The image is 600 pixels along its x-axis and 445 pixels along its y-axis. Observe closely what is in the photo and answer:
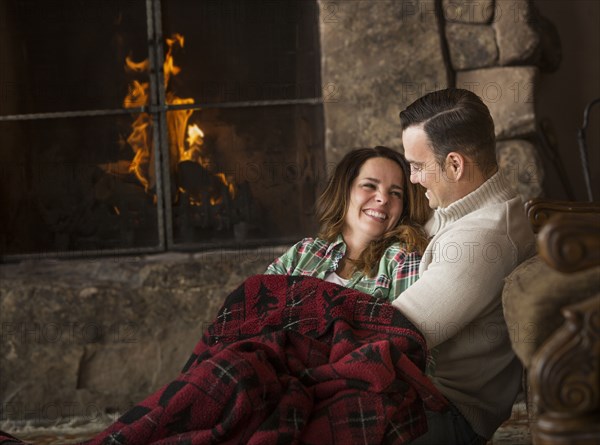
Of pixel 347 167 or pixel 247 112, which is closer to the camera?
pixel 347 167

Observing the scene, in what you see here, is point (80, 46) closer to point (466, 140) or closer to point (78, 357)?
point (78, 357)

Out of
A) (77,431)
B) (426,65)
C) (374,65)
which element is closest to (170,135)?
(374,65)

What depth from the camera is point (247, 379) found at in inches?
59.4

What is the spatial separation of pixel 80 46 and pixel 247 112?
0.62 meters

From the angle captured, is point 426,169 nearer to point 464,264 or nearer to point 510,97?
point 464,264

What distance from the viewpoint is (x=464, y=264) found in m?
1.70

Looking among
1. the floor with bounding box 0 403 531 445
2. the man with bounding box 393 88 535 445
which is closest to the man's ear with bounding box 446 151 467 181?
the man with bounding box 393 88 535 445

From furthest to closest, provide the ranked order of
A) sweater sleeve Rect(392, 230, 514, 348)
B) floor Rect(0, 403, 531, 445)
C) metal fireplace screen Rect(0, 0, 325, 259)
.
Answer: metal fireplace screen Rect(0, 0, 325, 259)
floor Rect(0, 403, 531, 445)
sweater sleeve Rect(392, 230, 514, 348)

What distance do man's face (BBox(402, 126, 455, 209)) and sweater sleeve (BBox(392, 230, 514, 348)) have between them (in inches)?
6.0

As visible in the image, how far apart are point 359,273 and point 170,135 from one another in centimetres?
108

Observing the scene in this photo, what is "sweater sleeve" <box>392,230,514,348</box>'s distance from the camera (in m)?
1.69

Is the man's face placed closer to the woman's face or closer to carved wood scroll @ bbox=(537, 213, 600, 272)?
the woman's face

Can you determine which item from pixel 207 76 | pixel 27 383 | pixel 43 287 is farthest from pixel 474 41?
pixel 27 383

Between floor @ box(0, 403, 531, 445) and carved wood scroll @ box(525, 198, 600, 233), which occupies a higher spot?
carved wood scroll @ box(525, 198, 600, 233)
